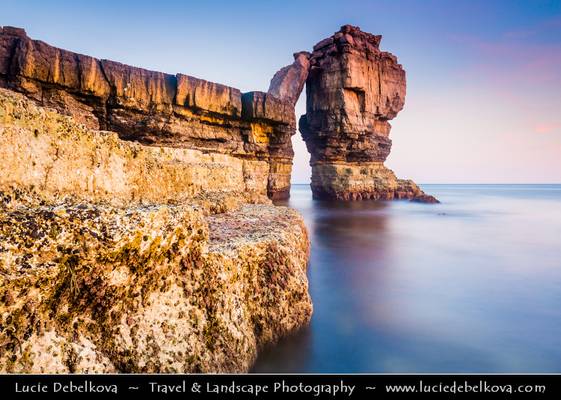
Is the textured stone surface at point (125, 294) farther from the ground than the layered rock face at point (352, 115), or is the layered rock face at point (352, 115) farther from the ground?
the layered rock face at point (352, 115)

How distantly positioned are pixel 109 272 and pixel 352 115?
27123 mm

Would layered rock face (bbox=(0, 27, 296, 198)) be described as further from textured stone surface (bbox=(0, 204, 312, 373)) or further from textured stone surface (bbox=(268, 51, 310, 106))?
textured stone surface (bbox=(0, 204, 312, 373))

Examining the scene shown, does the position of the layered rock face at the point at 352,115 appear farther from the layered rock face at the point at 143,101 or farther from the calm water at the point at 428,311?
the calm water at the point at 428,311

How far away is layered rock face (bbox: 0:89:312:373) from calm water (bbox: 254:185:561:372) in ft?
2.02

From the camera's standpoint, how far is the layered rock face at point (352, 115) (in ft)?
86.5

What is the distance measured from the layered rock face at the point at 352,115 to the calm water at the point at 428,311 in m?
18.5

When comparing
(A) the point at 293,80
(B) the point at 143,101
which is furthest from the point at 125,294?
(A) the point at 293,80

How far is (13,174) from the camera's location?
6.56 feet

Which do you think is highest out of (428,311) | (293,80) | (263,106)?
(293,80)

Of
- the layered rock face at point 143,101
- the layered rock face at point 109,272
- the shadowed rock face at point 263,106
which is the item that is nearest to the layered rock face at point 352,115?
the shadowed rock face at point 263,106

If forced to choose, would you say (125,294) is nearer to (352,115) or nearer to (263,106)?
(263,106)

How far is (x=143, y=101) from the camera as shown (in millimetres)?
12734

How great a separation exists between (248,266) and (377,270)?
455cm

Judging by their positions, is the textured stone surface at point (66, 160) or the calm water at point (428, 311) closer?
the textured stone surface at point (66, 160)
